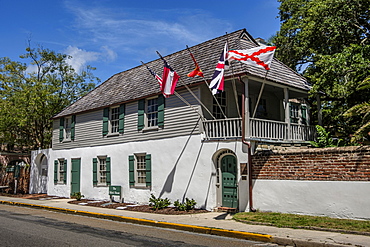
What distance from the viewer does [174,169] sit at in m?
15.6

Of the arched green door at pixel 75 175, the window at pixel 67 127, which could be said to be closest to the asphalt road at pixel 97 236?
the arched green door at pixel 75 175

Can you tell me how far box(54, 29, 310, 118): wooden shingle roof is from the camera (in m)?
15.1

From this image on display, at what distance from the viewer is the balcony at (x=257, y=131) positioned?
13445 mm

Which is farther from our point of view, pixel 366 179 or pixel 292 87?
pixel 292 87

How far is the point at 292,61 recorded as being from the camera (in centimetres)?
2030

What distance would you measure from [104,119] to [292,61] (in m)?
10.9

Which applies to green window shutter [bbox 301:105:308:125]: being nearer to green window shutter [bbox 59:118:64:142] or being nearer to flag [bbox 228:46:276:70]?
flag [bbox 228:46:276:70]

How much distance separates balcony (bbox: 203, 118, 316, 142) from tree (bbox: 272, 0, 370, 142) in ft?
6.80

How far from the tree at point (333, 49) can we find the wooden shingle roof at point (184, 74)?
57.7 inches

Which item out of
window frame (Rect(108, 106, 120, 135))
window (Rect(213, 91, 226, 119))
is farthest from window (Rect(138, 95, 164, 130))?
window (Rect(213, 91, 226, 119))

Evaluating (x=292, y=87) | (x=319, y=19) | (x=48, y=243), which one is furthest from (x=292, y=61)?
(x=48, y=243)

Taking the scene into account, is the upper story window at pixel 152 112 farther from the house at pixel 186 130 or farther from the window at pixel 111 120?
the window at pixel 111 120

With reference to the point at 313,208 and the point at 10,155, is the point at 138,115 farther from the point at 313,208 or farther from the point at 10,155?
the point at 10,155

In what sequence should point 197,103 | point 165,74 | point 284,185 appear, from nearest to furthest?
point 284,185 → point 165,74 → point 197,103
